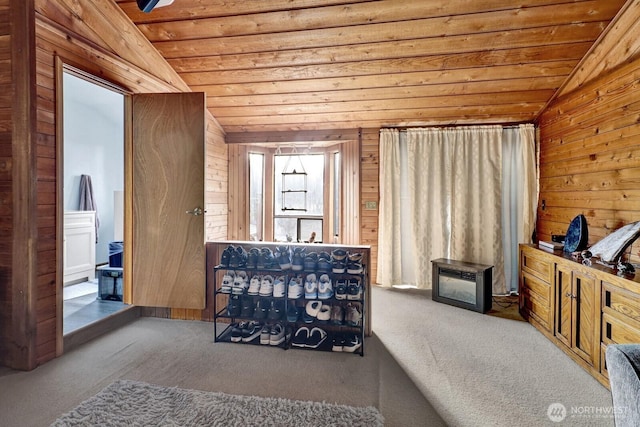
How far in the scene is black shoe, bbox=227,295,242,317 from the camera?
2.61 m

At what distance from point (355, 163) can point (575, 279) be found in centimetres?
267

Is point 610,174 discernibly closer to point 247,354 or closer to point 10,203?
point 247,354

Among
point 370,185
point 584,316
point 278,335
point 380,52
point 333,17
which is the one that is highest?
point 333,17

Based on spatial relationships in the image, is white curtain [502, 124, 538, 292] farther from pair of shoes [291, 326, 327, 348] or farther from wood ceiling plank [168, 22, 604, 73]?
pair of shoes [291, 326, 327, 348]

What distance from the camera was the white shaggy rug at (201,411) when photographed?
1611mm

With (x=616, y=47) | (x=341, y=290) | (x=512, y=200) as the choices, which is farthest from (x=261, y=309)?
(x=616, y=47)

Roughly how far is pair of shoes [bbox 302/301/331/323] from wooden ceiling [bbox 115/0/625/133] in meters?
2.27

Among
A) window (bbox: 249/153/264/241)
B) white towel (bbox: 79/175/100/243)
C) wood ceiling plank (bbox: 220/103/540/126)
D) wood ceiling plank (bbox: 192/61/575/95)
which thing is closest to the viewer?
wood ceiling plank (bbox: 192/61/575/95)

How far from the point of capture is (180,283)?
113 inches

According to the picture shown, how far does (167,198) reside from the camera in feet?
9.39

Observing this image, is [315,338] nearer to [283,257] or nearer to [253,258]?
[283,257]

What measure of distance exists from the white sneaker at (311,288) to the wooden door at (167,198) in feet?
3.25

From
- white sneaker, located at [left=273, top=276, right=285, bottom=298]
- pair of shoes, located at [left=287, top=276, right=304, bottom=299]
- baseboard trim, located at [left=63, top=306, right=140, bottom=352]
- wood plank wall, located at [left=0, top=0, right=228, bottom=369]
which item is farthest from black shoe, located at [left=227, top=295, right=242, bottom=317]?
wood plank wall, located at [left=0, top=0, right=228, bottom=369]

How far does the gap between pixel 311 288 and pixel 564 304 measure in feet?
6.32
